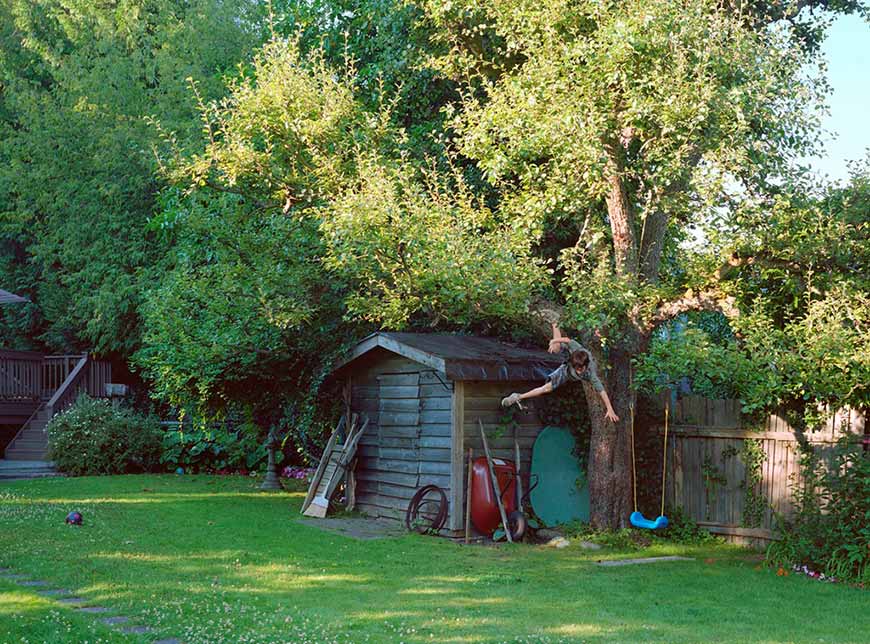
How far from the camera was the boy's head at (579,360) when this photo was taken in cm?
1140

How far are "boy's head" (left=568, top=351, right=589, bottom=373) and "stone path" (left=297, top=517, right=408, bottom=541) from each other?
12.1 feet

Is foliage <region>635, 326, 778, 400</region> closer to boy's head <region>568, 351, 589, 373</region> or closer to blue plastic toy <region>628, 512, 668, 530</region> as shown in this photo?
boy's head <region>568, 351, 589, 373</region>

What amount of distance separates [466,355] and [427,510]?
2341 mm

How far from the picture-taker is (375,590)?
9320mm

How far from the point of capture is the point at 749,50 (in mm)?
11125

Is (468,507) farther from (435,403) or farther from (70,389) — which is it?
(70,389)

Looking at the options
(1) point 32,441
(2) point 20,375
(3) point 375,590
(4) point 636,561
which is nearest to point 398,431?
(4) point 636,561

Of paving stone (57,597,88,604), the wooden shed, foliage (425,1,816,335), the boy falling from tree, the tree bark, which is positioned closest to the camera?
paving stone (57,597,88,604)

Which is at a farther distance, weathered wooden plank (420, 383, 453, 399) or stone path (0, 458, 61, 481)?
stone path (0, 458, 61, 481)

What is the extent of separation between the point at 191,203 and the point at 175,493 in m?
5.44

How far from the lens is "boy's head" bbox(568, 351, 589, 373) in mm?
11398

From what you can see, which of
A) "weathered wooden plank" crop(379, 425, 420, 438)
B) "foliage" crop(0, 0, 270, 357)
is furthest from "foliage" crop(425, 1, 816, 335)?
"foliage" crop(0, 0, 270, 357)

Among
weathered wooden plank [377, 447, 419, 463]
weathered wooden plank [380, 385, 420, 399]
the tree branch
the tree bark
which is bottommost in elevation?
weathered wooden plank [377, 447, 419, 463]

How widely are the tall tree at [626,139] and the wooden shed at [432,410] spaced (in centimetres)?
137
